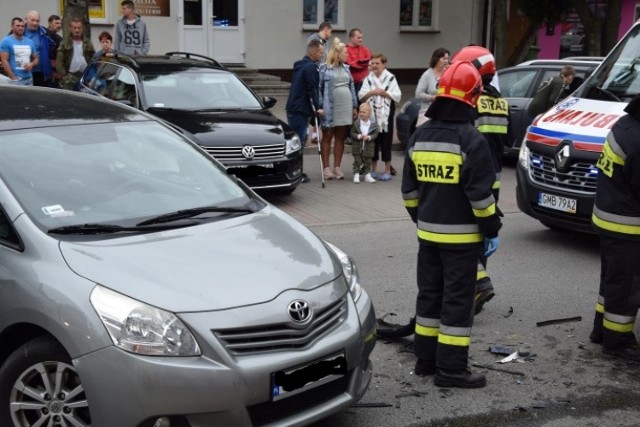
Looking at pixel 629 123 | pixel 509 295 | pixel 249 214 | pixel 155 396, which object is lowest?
pixel 509 295

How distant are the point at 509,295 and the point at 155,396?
434 cm

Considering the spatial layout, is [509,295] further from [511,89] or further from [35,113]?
[511,89]

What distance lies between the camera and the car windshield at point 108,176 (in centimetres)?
473

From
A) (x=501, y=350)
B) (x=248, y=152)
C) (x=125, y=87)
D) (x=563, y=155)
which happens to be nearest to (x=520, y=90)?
(x=248, y=152)

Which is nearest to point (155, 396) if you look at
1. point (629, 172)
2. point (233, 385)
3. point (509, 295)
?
point (233, 385)

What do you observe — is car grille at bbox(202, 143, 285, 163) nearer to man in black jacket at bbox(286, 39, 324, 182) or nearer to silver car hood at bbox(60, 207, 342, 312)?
man in black jacket at bbox(286, 39, 324, 182)

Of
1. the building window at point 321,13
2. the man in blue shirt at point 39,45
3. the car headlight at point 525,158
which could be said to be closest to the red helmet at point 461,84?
the car headlight at point 525,158

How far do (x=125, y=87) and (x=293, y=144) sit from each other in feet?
7.63

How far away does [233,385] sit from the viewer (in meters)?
4.03

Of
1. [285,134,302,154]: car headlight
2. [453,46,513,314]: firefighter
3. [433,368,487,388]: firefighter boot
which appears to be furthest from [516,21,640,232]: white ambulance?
[433,368,487,388]: firefighter boot

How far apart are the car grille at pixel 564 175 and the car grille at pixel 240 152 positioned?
315 centimetres

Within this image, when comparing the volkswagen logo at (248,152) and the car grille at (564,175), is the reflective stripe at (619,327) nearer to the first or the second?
the car grille at (564,175)

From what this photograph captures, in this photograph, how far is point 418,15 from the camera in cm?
2394

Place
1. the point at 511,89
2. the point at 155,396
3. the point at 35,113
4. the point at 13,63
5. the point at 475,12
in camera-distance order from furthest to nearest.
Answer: the point at 475,12 → the point at 511,89 → the point at 13,63 → the point at 35,113 → the point at 155,396
